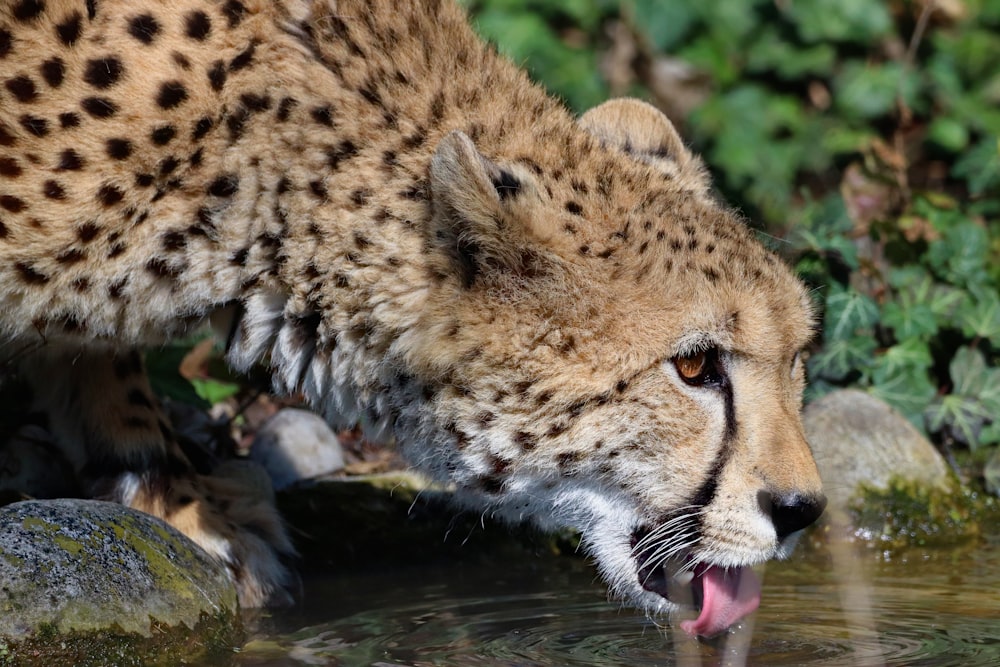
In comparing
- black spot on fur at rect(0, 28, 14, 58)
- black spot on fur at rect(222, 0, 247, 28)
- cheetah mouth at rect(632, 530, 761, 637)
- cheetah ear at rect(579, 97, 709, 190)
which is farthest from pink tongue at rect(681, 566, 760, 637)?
black spot on fur at rect(0, 28, 14, 58)

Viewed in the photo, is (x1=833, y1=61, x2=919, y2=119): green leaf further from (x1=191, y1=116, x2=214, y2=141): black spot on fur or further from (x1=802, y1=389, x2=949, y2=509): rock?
(x1=191, y1=116, x2=214, y2=141): black spot on fur

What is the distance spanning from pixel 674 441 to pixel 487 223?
2.42ft

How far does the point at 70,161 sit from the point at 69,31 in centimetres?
37

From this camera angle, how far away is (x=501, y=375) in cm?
370

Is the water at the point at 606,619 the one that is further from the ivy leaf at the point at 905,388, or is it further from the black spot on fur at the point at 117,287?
the black spot on fur at the point at 117,287

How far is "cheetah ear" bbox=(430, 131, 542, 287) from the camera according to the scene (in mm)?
3584

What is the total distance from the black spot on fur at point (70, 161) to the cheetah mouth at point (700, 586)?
5.80 ft

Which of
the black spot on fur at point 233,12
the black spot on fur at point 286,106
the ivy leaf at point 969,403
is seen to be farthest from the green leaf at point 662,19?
the black spot on fur at point 286,106

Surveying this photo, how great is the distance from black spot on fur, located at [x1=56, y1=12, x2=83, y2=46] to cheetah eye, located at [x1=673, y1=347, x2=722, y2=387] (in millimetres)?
1810

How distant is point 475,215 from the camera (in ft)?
11.9

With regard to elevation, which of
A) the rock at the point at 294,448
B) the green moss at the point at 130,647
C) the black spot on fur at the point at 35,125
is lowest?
the green moss at the point at 130,647

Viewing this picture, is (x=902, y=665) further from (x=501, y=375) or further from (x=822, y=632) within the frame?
(x=501, y=375)

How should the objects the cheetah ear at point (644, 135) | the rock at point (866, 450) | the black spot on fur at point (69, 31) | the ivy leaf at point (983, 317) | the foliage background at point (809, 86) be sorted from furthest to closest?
the foliage background at point (809, 86) < the ivy leaf at point (983, 317) < the rock at point (866, 450) < the cheetah ear at point (644, 135) < the black spot on fur at point (69, 31)

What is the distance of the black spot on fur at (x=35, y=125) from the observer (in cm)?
378
